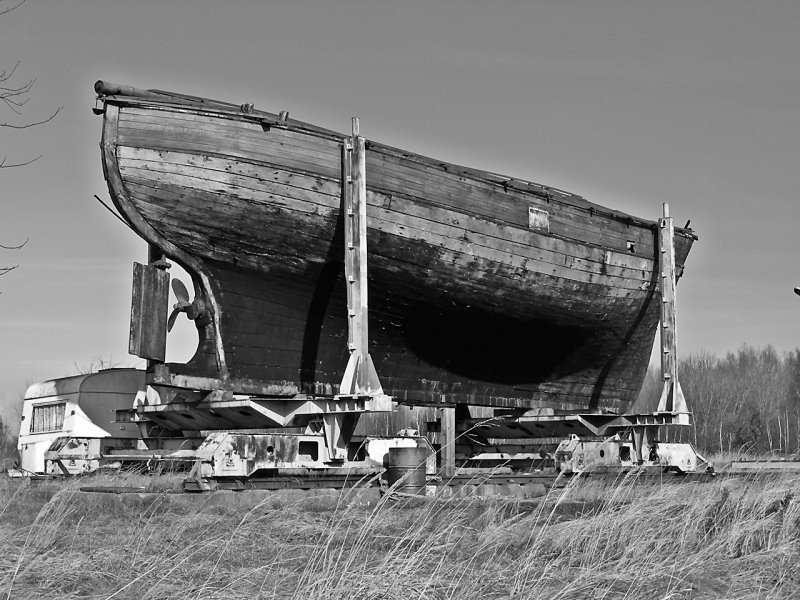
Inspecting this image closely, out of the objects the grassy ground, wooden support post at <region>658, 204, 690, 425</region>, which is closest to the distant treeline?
wooden support post at <region>658, 204, 690, 425</region>

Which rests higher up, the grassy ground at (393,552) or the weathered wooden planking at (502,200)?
the weathered wooden planking at (502,200)

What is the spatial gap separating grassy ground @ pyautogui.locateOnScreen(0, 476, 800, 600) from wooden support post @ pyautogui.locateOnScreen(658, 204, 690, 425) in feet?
18.6

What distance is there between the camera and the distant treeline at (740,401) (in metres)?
47.4

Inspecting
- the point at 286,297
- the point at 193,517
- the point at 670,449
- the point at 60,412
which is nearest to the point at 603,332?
the point at 670,449

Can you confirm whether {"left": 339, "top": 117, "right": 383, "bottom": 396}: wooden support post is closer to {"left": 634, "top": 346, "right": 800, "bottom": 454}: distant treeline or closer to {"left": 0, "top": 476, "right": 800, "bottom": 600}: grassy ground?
{"left": 0, "top": 476, "right": 800, "bottom": 600}: grassy ground

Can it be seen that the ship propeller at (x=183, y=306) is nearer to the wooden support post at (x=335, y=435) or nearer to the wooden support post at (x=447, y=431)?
the wooden support post at (x=335, y=435)

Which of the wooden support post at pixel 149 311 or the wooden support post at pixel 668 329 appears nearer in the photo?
the wooden support post at pixel 149 311

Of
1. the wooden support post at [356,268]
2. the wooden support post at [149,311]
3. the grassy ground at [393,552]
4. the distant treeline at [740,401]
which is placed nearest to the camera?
the grassy ground at [393,552]

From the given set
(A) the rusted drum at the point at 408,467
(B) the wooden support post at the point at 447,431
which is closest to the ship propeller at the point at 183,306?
(A) the rusted drum at the point at 408,467

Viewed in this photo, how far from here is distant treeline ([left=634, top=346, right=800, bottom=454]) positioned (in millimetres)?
47406

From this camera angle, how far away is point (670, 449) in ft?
45.4

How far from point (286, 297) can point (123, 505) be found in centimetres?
423

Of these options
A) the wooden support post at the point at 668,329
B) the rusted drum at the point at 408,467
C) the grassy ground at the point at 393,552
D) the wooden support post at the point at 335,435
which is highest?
the wooden support post at the point at 668,329

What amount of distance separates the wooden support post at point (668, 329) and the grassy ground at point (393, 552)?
5.66 meters
